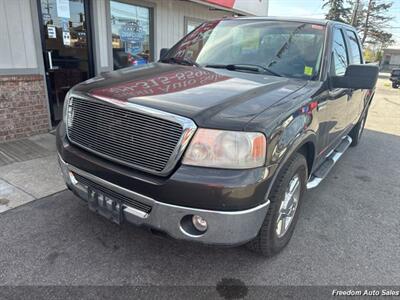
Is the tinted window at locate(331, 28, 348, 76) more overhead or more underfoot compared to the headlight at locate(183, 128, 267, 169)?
more overhead

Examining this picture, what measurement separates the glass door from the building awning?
2773 millimetres

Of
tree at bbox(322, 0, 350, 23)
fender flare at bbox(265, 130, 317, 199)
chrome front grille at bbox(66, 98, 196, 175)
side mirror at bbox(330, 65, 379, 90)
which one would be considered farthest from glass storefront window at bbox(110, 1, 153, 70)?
tree at bbox(322, 0, 350, 23)

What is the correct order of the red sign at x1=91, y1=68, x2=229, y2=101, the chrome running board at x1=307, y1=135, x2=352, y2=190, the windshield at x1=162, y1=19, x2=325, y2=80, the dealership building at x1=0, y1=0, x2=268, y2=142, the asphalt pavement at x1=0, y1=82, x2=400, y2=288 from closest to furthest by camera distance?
the red sign at x1=91, y1=68, x2=229, y2=101 < the asphalt pavement at x1=0, y1=82, x2=400, y2=288 < the windshield at x1=162, y1=19, x2=325, y2=80 < the chrome running board at x1=307, y1=135, x2=352, y2=190 < the dealership building at x1=0, y1=0, x2=268, y2=142

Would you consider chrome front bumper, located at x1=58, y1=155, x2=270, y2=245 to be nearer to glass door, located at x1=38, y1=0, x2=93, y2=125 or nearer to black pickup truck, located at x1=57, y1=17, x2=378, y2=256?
black pickup truck, located at x1=57, y1=17, x2=378, y2=256

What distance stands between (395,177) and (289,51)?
2843 mm

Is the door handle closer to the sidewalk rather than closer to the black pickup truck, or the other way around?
the black pickup truck

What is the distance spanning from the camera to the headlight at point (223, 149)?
73.3 inches

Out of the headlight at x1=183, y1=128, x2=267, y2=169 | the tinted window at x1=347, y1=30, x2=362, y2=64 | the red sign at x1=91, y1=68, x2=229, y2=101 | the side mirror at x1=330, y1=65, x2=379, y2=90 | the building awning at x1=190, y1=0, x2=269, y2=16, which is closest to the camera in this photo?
the headlight at x1=183, y1=128, x2=267, y2=169

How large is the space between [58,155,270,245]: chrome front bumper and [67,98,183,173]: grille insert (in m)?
0.23

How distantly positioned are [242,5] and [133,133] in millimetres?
8426

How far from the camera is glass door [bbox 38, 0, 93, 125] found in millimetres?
4984

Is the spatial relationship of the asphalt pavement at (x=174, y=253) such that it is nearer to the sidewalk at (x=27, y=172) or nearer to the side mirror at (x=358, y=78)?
the sidewalk at (x=27, y=172)

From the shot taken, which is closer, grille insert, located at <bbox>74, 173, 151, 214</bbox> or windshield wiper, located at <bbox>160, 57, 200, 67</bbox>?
grille insert, located at <bbox>74, 173, 151, 214</bbox>
